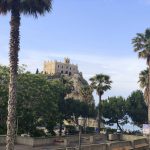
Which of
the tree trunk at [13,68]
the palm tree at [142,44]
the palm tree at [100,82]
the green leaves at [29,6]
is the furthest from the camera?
the palm tree at [100,82]

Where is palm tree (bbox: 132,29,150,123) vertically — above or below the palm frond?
above

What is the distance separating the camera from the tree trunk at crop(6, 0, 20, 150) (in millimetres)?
23969

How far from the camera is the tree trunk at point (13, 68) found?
23969mm

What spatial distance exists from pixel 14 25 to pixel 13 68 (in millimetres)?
2510

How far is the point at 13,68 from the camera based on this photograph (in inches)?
967

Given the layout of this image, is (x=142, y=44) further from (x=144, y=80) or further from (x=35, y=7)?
(x=35, y=7)

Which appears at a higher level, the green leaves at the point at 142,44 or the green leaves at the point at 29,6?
the green leaves at the point at 142,44

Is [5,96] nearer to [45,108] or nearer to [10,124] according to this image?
[45,108]

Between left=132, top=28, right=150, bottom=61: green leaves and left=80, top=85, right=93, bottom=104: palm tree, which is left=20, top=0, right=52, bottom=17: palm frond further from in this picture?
left=80, top=85, right=93, bottom=104: palm tree

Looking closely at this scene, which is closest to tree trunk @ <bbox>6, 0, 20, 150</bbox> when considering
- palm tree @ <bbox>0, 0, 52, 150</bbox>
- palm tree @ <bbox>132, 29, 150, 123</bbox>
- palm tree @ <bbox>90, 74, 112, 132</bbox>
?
palm tree @ <bbox>0, 0, 52, 150</bbox>

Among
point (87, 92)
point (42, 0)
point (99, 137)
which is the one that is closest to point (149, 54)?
point (99, 137)

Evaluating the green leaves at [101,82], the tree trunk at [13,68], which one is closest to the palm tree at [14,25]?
the tree trunk at [13,68]

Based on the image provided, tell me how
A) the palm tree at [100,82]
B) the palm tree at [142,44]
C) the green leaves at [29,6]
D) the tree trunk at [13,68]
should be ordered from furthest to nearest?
the palm tree at [100,82]
the palm tree at [142,44]
the green leaves at [29,6]
the tree trunk at [13,68]

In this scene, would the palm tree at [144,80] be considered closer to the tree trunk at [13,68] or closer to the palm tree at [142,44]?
the palm tree at [142,44]
